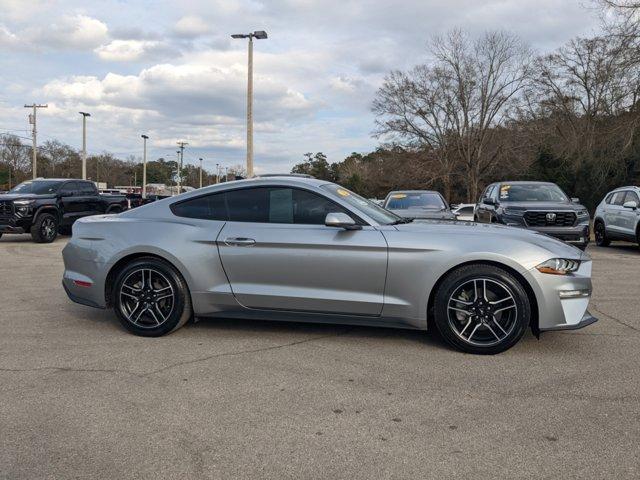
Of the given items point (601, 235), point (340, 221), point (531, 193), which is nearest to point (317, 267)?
point (340, 221)

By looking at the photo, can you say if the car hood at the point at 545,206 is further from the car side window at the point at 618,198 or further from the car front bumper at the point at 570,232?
the car side window at the point at 618,198

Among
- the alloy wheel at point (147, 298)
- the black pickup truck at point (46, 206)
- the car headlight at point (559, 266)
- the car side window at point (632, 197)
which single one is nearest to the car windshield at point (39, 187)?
the black pickup truck at point (46, 206)

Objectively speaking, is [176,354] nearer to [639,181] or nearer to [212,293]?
[212,293]

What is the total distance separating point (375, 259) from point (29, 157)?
94275 mm

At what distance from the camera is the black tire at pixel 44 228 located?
15.3 meters

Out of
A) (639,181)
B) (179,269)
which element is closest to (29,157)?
(639,181)

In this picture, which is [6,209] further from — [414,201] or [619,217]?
[619,217]

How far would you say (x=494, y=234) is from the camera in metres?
4.80

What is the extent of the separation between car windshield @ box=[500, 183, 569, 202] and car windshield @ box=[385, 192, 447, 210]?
61.2 inches

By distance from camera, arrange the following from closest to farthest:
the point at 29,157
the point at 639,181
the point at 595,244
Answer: the point at 595,244 < the point at 639,181 < the point at 29,157

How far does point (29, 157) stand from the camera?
285 ft

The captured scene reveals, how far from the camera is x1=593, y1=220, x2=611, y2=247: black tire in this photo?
15033 mm

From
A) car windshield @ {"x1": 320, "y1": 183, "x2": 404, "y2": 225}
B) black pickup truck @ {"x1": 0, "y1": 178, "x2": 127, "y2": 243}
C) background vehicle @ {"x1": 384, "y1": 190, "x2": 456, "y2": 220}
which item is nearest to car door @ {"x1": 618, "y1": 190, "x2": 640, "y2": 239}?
background vehicle @ {"x1": 384, "y1": 190, "x2": 456, "y2": 220}

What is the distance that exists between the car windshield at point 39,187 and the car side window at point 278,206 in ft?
41.4
